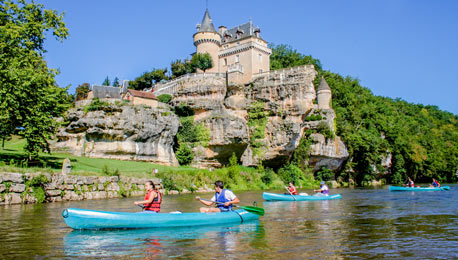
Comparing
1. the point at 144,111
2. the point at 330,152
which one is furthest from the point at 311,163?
the point at 144,111

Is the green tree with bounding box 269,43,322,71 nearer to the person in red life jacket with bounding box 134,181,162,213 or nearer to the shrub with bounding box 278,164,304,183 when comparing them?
the shrub with bounding box 278,164,304,183

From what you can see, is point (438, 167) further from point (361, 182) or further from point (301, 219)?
point (301, 219)

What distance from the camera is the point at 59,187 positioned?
2081cm

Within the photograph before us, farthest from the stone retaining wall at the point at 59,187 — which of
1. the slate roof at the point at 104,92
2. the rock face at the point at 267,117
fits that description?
the slate roof at the point at 104,92

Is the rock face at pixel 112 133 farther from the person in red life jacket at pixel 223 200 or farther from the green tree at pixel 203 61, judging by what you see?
the person in red life jacket at pixel 223 200

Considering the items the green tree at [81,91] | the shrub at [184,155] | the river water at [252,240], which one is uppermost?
the green tree at [81,91]

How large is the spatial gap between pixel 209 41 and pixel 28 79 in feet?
102

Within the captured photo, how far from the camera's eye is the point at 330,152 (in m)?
42.3

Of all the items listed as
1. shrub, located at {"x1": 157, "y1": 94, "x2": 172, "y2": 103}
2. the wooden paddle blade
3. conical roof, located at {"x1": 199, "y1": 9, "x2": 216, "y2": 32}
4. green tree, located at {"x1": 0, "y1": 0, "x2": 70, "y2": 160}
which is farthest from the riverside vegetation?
the wooden paddle blade

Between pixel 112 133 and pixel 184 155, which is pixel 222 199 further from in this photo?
pixel 184 155

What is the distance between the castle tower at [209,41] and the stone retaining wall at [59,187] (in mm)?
28039

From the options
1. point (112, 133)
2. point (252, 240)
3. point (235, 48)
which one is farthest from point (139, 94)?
point (252, 240)

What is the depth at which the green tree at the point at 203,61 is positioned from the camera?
162ft

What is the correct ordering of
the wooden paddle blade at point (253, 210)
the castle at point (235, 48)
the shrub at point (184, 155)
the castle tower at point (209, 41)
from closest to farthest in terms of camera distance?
the wooden paddle blade at point (253, 210), the shrub at point (184, 155), the castle at point (235, 48), the castle tower at point (209, 41)
